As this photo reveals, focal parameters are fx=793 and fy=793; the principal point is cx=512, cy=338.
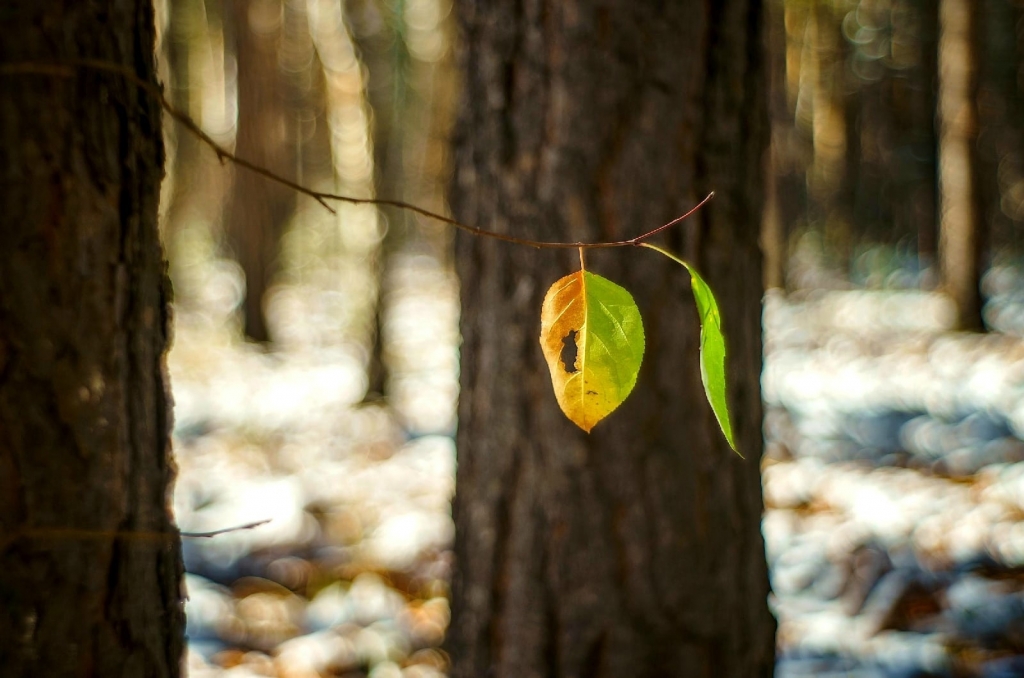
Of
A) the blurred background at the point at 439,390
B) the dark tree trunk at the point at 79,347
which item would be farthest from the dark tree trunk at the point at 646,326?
the dark tree trunk at the point at 79,347

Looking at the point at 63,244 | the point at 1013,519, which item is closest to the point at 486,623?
the point at 63,244

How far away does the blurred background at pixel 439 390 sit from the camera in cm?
282

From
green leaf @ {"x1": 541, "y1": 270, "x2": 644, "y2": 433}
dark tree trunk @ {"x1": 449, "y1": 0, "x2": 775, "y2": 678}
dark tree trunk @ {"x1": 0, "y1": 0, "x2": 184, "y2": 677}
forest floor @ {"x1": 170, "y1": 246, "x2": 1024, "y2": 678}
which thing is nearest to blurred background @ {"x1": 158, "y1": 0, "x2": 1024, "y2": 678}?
forest floor @ {"x1": 170, "y1": 246, "x2": 1024, "y2": 678}

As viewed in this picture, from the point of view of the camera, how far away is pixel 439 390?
7.11 m

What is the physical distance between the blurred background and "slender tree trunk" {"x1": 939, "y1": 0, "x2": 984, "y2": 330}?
0.02 m

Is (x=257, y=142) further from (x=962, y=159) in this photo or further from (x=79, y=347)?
(x=79, y=347)

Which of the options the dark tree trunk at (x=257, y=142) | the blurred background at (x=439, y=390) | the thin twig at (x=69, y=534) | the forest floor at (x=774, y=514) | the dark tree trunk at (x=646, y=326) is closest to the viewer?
the thin twig at (x=69, y=534)

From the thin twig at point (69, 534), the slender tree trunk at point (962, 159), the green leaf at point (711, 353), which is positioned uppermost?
the slender tree trunk at point (962, 159)

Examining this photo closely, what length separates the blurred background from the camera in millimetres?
2824

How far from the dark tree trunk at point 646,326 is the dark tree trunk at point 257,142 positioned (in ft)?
21.7

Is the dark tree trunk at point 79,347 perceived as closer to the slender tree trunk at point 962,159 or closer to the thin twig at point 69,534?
the thin twig at point 69,534

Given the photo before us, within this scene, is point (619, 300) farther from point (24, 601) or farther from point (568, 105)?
point (568, 105)

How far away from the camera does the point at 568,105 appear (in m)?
1.55

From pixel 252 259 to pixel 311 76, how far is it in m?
3.41
